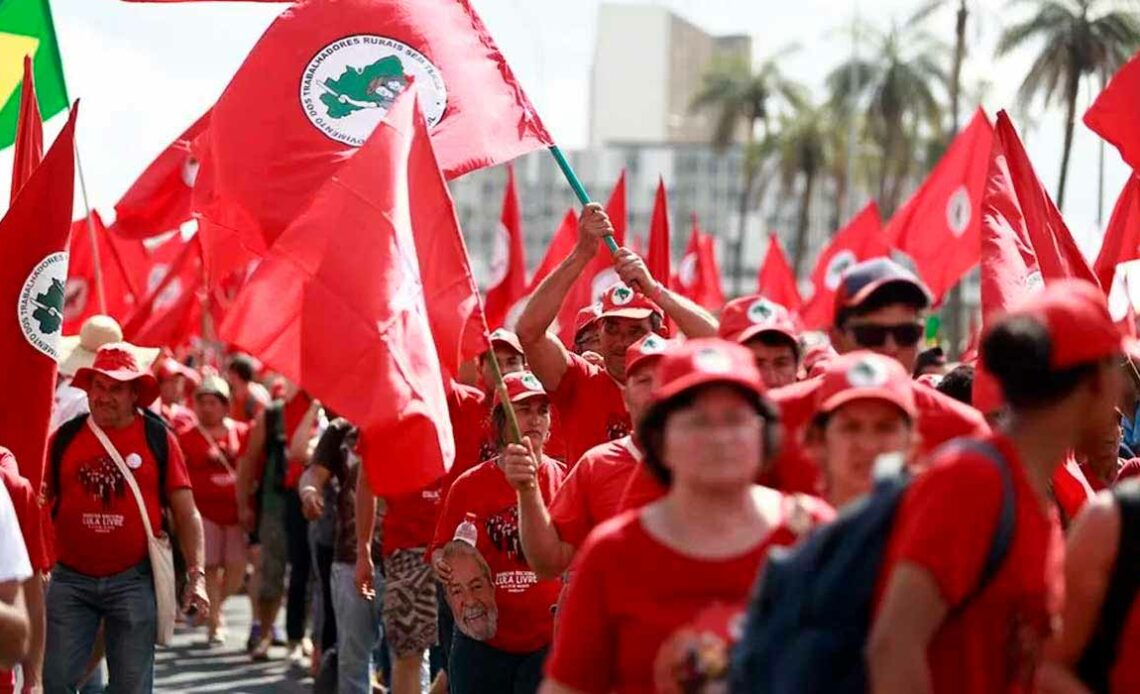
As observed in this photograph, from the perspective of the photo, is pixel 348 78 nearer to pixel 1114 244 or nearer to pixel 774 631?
pixel 1114 244

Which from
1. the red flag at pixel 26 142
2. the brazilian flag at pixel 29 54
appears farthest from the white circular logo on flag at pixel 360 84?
the brazilian flag at pixel 29 54

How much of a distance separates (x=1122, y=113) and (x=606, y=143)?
151619mm

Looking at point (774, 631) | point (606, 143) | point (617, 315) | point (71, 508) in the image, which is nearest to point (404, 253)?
point (617, 315)

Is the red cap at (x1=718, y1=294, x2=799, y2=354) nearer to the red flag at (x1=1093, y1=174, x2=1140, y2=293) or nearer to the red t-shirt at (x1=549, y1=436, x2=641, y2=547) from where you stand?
the red t-shirt at (x1=549, y1=436, x2=641, y2=547)

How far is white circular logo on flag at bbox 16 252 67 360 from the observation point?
839cm

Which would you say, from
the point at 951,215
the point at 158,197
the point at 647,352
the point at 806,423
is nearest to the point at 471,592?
the point at 647,352

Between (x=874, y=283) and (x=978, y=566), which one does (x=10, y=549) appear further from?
(x=978, y=566)

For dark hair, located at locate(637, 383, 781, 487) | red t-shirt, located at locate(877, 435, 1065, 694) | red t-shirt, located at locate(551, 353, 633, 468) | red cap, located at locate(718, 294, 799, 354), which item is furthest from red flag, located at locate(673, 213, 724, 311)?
red t-shirt, located at locate(877, 435, 1065, 694)

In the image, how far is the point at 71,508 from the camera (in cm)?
923

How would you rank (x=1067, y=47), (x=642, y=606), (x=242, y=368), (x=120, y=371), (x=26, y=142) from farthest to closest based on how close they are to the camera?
(x=1067, y=47) < (x=242, y=368) < (x=26, y=142) < (x=120, y=371) < (x=642, y=606)

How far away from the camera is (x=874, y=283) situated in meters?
5.64

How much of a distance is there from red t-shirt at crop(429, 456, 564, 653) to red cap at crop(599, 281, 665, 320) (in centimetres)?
63

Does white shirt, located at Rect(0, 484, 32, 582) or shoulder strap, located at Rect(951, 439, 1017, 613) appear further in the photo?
white shirt, located at Rect(0, 484, 32, 582)

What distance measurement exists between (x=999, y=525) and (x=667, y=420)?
2.90 ft
